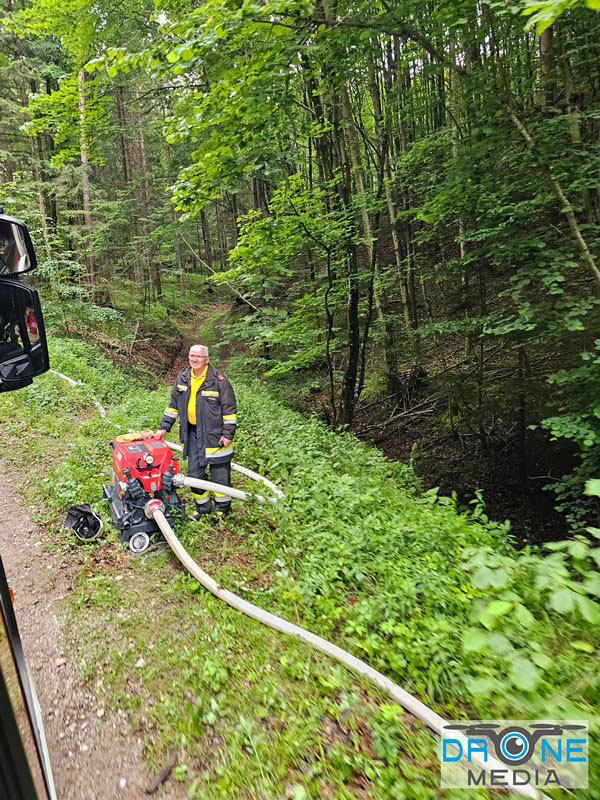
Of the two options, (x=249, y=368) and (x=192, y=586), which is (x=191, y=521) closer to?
(x=192, y=586)

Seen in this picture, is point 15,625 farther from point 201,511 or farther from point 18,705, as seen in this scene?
point 201,511

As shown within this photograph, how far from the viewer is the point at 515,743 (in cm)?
226

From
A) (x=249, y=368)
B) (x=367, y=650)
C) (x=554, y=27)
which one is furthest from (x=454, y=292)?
(x=249, y=368)

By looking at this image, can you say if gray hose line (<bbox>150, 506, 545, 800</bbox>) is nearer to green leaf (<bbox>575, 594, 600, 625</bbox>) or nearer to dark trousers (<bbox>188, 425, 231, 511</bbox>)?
dark trousers (<bbox>188, 425, 231, 511</bbox>)

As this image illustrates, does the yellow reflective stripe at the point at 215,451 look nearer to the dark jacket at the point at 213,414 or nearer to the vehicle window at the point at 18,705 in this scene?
the dark jacket at the point at 213,414

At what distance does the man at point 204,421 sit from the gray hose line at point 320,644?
0.83 metres

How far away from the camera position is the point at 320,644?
336cm

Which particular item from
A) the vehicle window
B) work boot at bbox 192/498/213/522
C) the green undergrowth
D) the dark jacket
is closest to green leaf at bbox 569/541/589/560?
the green undergrowth

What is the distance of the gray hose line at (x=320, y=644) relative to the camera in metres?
2.42

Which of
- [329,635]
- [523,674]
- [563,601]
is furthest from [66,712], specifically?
[563,601]

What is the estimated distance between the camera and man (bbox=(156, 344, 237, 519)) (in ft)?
17.9

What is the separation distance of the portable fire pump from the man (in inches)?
16.7

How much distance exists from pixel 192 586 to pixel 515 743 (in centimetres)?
309

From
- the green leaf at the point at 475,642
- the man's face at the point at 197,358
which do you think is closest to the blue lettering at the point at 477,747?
the green leaf at the point at 475,642
